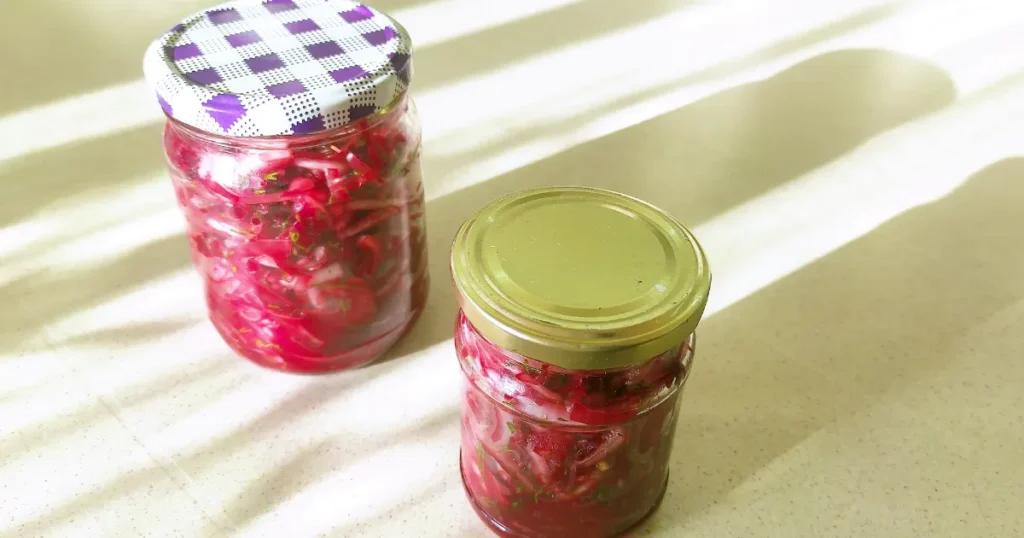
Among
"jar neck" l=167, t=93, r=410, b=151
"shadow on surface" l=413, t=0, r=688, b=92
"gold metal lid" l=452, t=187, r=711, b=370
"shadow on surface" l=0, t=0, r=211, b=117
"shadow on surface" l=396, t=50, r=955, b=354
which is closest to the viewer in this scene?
"gold metal lid" l=452, t=187, r=711, b=370

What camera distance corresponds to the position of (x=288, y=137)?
647 millimetres

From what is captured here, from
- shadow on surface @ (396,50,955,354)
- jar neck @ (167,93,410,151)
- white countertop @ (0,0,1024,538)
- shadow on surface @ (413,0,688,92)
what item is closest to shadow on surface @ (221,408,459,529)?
white countertop @ (0,0,1024,538)

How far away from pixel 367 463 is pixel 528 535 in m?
0.16

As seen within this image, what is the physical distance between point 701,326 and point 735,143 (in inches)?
15.2

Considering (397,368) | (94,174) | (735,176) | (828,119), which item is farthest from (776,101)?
(94,174)

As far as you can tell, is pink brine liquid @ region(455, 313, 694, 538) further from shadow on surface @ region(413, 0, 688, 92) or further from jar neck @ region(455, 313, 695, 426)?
shadow on surface @ region(413, 0, 688, 92)

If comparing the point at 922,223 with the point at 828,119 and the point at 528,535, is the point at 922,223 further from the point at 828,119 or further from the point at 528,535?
the point at 528,535

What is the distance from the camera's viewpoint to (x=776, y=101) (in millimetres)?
1248

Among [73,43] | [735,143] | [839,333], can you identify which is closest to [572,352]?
[839,333]

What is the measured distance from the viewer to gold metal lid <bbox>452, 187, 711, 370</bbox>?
1.77 ft

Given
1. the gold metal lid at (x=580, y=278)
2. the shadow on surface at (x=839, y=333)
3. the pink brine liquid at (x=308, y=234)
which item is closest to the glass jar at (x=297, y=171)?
the pink brine liquid at (x=308, y=234)

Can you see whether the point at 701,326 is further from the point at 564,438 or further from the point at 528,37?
the point at 528,37

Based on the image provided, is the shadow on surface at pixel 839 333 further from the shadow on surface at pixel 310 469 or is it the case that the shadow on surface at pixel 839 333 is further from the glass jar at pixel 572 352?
the shadow on surface at pixel 310 469

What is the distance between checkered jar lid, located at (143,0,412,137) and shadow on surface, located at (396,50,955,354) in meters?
0.28
